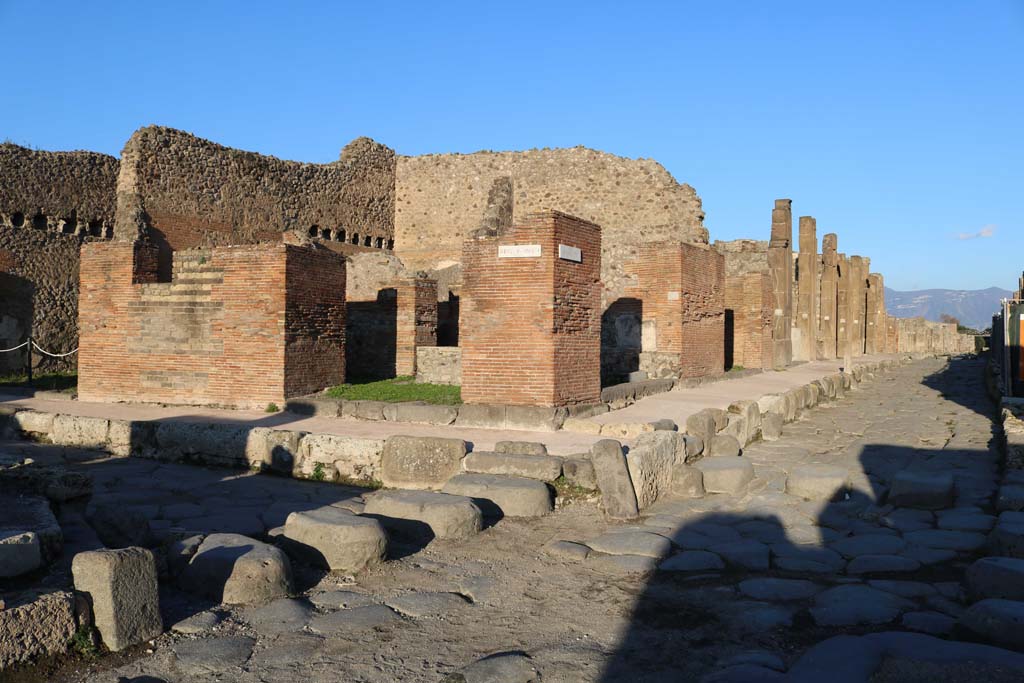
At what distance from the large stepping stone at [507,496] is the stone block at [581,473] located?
1.32 ft

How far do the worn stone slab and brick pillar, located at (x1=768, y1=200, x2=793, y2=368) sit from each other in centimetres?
1740

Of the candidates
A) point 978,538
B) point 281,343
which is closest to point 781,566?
point 978,538

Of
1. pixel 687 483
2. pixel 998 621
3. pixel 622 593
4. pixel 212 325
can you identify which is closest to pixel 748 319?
pixel 212 325

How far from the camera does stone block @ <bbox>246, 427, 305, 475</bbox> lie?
761cm

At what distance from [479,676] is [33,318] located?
17.5 metres

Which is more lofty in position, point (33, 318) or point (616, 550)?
point (33, 318)

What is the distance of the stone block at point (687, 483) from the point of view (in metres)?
6.58

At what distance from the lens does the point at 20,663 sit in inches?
119

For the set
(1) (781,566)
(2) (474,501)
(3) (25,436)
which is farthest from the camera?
(3) (25,436)

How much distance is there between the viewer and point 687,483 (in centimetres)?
662

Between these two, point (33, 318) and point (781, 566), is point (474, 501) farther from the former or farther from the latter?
point (33, 318)

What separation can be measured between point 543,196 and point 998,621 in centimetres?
2343

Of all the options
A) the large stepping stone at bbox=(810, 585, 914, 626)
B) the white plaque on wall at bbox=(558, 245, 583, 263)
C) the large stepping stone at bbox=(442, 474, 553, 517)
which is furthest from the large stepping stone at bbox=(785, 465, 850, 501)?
the white plaque on wall at bbox=(558, 245, 583, 263)

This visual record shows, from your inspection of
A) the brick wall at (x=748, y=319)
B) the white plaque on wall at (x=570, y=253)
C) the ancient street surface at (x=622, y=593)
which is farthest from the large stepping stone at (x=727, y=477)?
the brick wall at (x=748, y=319)
